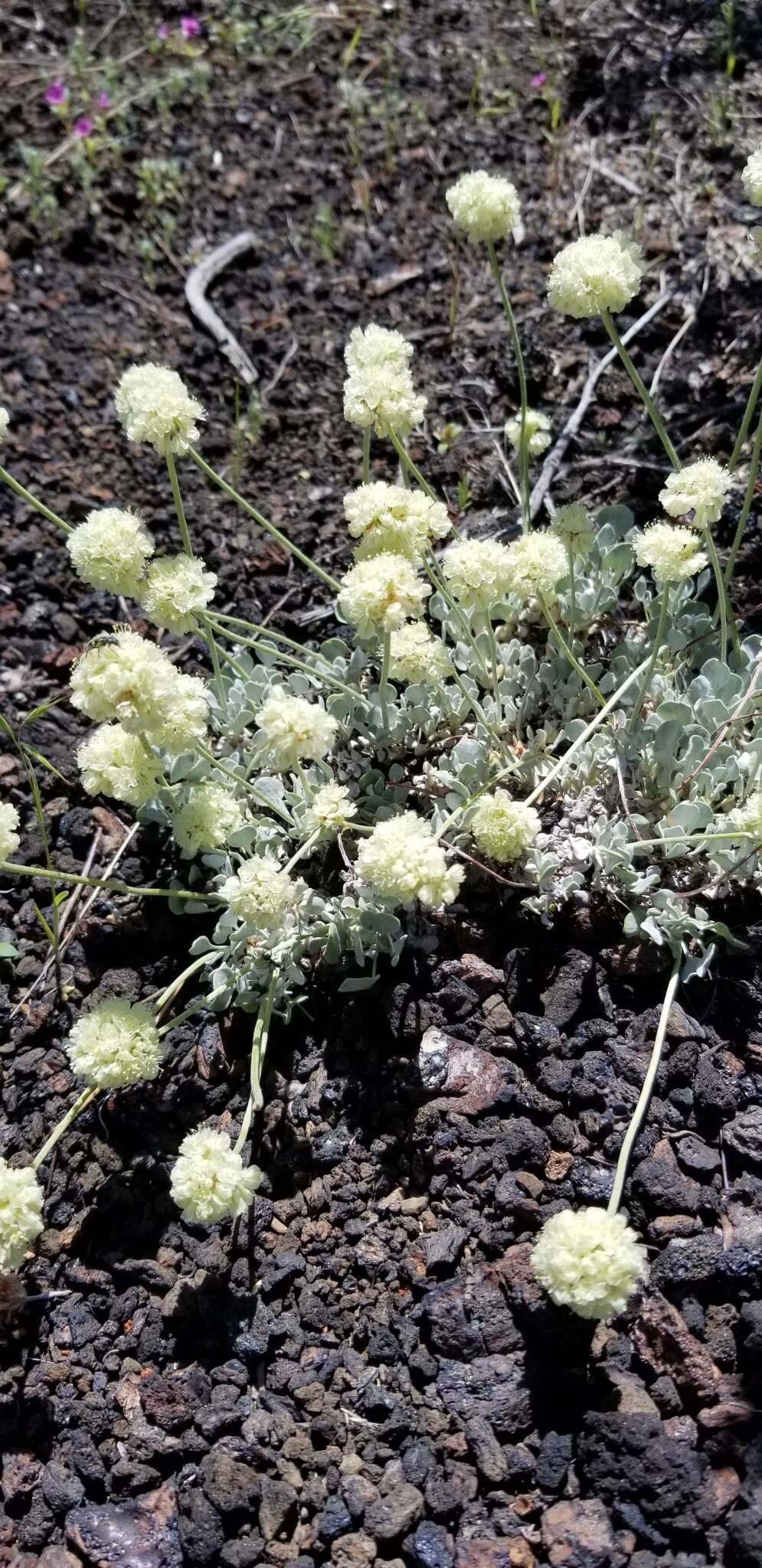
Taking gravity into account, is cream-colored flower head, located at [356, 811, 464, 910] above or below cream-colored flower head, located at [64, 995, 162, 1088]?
above

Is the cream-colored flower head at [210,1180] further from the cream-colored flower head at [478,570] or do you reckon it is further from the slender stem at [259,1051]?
the cream-colored flower head at [478,570]

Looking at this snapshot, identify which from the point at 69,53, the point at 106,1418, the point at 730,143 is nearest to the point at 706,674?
the point at 106,1418

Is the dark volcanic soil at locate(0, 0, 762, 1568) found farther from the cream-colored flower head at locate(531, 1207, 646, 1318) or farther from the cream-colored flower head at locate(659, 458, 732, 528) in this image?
the cream-colored flower head at locate(659, 458, 732, 528)

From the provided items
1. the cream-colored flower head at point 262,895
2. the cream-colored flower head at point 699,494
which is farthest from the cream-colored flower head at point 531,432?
the cream-colored flower head at point 262,895

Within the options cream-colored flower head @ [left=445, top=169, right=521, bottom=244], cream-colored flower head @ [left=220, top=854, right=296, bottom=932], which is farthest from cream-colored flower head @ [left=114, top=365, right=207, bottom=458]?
cream-colored flower head @ [left=220, top=854, right=296, bottom=932]

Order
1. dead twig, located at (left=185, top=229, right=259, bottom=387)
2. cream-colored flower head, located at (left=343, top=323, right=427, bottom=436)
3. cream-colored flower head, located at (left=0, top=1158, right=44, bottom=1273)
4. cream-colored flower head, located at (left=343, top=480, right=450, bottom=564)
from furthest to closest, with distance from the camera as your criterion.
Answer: dead twig, located at (left=185, top=229, right=259, bottom=387) < cream-colored flower head, located at (left=343, top=323, right=427, bottom=436) < cream-colored flower head, located at (left=343, top=480, right=450, bottom=564) < cream-colored flower head, located at (left=0, top=1158, right=44, bottom=1273)

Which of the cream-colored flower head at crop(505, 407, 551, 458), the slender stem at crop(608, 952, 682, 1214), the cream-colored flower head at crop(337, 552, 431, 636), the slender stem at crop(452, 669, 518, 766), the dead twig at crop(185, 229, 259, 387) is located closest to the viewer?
the slender stem at crop(608, 952, 682, 1214)

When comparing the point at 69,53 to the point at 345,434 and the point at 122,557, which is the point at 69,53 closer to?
the point at 345,434
